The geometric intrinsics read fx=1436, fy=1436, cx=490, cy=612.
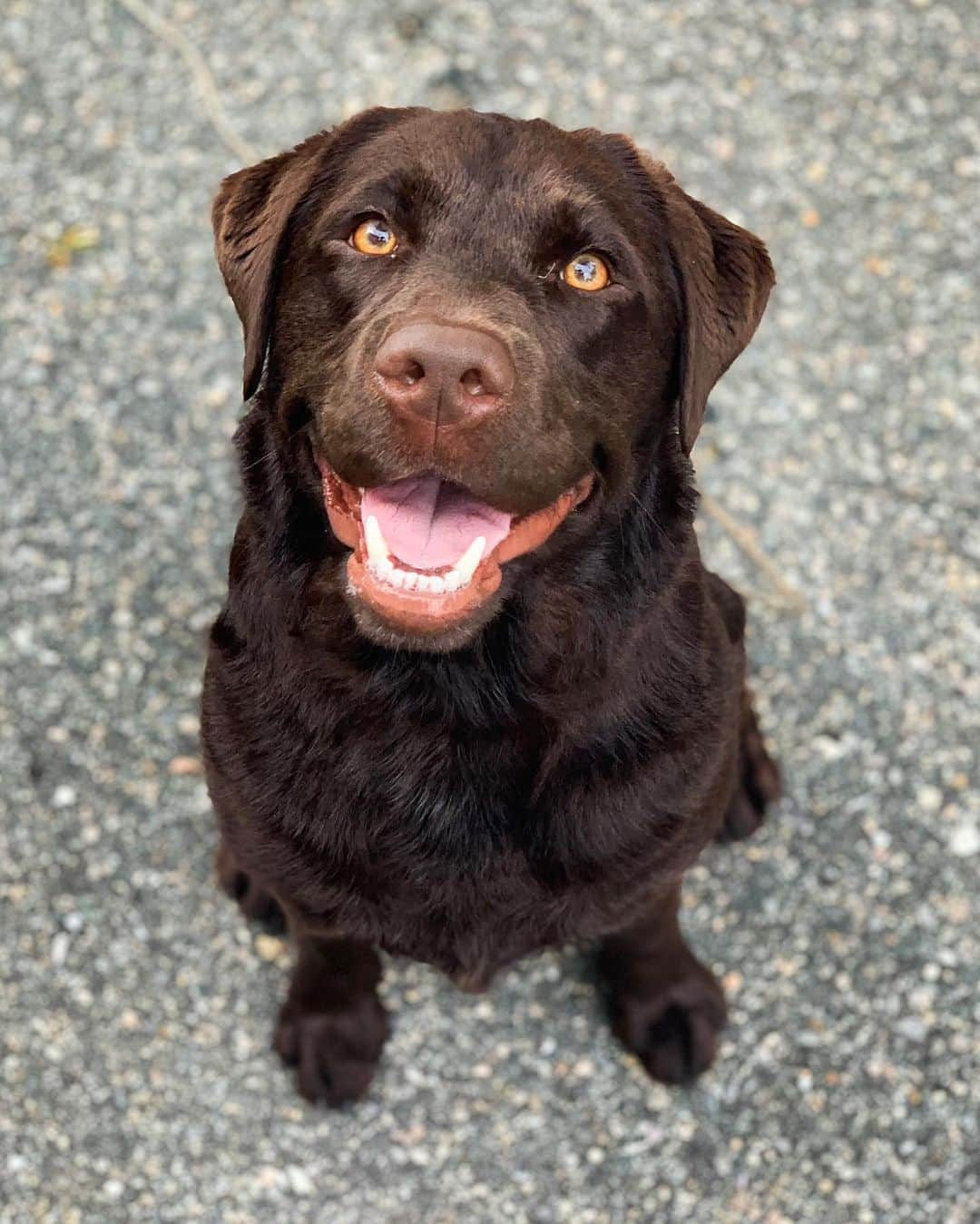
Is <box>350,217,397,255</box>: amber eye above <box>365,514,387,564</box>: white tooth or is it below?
above

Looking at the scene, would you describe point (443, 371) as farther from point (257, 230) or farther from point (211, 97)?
point (211, 97)

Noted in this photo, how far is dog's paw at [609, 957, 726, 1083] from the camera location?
10.6ft

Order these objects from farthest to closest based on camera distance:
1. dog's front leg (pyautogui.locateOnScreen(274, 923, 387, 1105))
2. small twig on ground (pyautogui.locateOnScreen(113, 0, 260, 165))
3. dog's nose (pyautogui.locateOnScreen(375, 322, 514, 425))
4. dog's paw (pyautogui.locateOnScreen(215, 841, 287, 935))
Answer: small twig on ground (pyautogui.locateOnScreen(113, 0, 260, 165)), dog's paw (pyautogui.locateOnScreen(215, 841, 287, 935)), dog's front leg (pyautogui.locateOnScreen(274, 923, 387, 1105)), dog's nose (pyautogui.locateOnScreen(375, 322, 514, 425))

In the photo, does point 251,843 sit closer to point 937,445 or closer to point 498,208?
point 498,208

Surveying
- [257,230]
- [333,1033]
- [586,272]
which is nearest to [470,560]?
[586,272]

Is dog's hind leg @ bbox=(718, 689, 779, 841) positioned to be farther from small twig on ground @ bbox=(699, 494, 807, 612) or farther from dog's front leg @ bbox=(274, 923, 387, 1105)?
dog's front leg @ bbox=(274, 923, 387, 1105)

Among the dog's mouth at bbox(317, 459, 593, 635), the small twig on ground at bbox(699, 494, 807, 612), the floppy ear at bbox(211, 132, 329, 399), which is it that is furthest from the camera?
the small twig on ground at bbox(699, 494, 807, 612)

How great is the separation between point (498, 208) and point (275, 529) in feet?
2.05

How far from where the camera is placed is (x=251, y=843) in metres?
2.65

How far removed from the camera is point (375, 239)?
2264 mm

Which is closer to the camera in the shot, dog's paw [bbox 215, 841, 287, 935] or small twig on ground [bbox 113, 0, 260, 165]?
dog's paw [bbox 215, 841, 287, 935]

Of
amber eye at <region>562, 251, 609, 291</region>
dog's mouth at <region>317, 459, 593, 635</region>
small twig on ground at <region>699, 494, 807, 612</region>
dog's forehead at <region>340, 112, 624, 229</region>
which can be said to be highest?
dog's forehead at <region>340, 112, 624, 229</region>

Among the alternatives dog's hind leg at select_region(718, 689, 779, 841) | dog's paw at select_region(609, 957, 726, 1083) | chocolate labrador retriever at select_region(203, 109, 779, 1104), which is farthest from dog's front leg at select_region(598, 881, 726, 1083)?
chocolate labrador retriever at select_region(203, 109, 779, 1104)

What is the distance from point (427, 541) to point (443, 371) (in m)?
0.34
